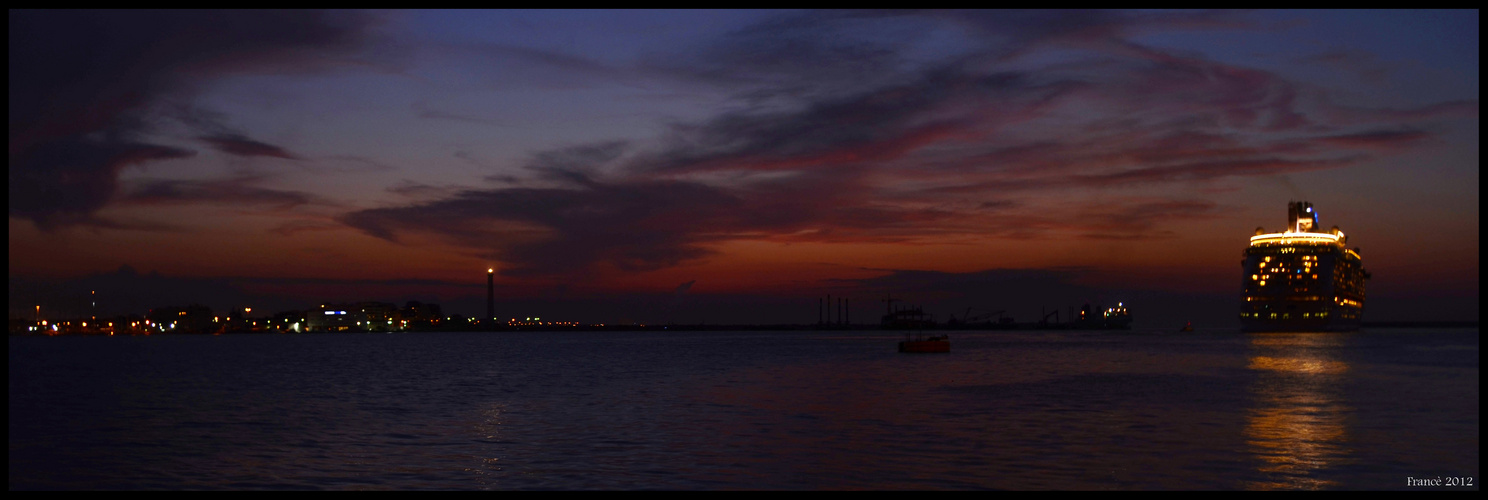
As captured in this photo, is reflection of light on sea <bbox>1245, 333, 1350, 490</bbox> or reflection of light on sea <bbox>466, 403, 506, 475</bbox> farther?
reflection of light on sea <bbox>466, 403, 506, 475</bbox>

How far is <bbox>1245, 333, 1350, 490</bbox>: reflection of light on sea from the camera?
26.9 m

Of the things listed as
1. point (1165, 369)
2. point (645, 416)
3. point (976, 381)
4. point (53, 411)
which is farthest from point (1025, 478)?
point (1165, 369)

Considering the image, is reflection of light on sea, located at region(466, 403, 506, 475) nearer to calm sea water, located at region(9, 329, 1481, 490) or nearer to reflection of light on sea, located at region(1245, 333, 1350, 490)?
calm sea water, located at region(9, 329, 1481, 490)

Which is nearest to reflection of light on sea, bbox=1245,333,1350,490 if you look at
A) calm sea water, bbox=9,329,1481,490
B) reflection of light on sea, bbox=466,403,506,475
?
calm sea water, bbox=9,329,1481,490

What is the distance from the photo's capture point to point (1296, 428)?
123 feet

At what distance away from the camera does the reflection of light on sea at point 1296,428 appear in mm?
26938

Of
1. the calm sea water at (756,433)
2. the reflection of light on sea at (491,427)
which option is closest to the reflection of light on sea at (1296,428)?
the calm sea water at (756,433)

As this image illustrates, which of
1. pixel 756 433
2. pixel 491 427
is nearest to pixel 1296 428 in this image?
pixel 756 433

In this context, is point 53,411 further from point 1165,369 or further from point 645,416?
point 1165,369

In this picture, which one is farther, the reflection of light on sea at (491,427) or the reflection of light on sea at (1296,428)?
the reflection of light on sea at (491,427)

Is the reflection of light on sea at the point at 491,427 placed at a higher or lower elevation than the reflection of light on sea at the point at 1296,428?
higher

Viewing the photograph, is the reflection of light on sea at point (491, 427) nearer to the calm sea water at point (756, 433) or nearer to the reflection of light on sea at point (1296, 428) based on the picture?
the calm sea water at point (756, 433)

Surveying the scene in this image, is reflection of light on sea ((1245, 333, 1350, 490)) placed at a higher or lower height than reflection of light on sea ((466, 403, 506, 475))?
lower

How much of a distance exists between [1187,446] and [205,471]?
30114mm
